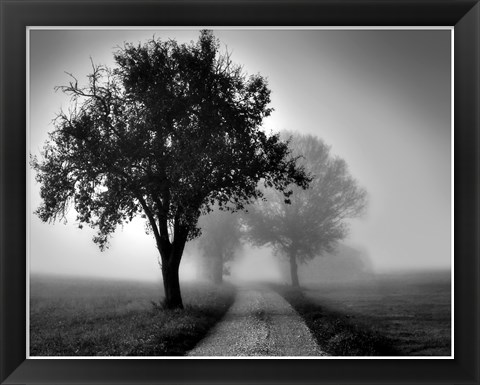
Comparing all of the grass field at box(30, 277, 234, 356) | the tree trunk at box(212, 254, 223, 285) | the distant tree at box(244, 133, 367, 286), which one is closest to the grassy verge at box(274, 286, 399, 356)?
the distant tree at box(244, 133, 367, 286)

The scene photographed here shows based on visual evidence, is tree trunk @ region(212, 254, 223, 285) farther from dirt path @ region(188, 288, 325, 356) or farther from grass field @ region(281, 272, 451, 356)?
grass field @ region(281, 272, 451, 356)

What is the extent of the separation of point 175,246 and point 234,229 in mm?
1532

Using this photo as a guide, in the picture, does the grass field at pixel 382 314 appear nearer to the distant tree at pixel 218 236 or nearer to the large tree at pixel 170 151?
the distant tree at pixel 218 236

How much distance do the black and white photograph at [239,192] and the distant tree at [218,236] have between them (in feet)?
0.17

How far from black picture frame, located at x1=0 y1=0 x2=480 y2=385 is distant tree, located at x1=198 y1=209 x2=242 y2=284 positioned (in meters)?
2.71

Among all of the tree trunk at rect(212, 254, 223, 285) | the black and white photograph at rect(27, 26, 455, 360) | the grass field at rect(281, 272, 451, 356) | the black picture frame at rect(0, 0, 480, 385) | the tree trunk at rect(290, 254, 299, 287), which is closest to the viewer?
the black picture frame at rect(0, 0, 480, 385)

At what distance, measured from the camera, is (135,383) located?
7781mm

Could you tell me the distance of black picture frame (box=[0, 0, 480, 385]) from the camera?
7.83 m

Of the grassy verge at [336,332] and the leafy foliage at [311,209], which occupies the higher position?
the leafy foliage at [311,209]

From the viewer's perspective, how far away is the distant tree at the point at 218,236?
9.98 m

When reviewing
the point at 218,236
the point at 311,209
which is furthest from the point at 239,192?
the point at 311,209

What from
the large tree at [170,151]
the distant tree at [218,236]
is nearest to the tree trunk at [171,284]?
the large tree at [170,151]
